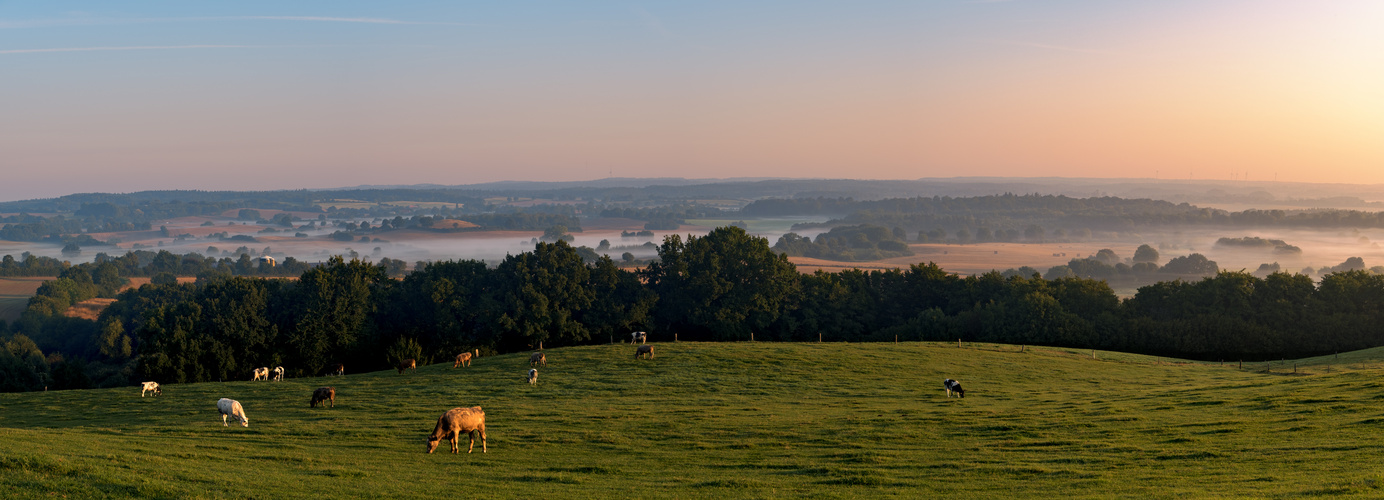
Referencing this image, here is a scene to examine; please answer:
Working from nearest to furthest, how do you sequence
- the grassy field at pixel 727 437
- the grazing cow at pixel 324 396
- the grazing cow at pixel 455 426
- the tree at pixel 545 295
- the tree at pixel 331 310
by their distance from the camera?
the grassy field at pixel 727 437 < the grazing cow at pixel 455 426 < the grazing cow at pixel 324 396 < the tree at pixel 331 310 < the tree at pixel 545 295

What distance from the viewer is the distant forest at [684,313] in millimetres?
71875

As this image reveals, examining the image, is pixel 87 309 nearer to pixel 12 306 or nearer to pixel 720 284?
pixel 12 306

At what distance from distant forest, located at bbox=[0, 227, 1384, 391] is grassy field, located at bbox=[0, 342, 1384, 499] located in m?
28.8

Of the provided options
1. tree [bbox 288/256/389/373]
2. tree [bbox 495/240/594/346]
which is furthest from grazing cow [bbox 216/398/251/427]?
tree [bbox 495/240/594/346]

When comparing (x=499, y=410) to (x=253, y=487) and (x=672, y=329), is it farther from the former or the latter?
(x=672, y=329)

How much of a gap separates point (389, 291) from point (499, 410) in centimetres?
5591

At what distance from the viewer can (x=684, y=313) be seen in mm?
90188

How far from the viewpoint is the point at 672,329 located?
299 ft

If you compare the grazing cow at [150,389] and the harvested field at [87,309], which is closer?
the grazing cow at [150,389]

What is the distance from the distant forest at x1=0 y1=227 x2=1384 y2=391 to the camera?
71.9 metres

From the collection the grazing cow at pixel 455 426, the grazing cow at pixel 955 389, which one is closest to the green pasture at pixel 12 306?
the grazing cow at pixel 455 426

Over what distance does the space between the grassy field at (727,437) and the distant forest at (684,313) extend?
28.8m

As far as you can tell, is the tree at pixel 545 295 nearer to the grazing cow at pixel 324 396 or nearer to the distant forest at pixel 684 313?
the distant forest at pixel 684 313

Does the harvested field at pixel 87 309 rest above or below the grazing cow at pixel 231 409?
→ below
